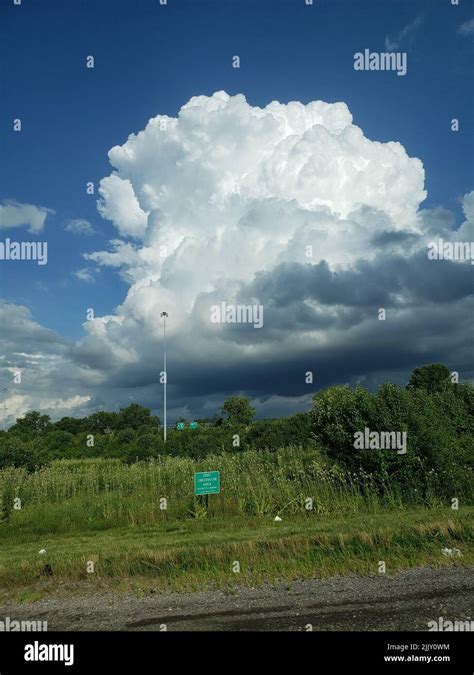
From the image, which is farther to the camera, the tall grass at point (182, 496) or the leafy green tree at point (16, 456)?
the leafy green tree at point (16, 456)

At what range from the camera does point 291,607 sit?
7.84 m

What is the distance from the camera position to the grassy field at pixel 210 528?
10.1m

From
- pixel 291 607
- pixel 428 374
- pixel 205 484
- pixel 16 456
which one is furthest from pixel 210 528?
pixel 428 374

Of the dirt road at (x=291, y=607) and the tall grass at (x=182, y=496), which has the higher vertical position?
the dirt road at (x=291, y=607)

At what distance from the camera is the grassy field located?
10.1 m

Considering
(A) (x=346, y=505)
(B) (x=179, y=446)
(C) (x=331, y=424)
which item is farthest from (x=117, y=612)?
(B) (x=179, y=446)

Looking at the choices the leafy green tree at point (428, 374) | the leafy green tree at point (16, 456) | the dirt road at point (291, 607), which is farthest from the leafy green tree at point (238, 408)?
the dirt road at point (291, 607)

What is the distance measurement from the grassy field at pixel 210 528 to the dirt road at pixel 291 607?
57 centimetres

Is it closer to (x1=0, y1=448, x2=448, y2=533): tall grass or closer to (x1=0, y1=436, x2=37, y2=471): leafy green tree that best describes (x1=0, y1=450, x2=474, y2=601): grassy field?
(x1=0, y1=448, x2=448, y2=533): tall grass

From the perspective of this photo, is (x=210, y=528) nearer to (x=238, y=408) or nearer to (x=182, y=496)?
(x=182, y=496)

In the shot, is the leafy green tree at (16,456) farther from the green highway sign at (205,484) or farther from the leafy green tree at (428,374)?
the leafy green tree at (428,374)

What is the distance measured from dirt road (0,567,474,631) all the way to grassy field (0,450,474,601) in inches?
22.5

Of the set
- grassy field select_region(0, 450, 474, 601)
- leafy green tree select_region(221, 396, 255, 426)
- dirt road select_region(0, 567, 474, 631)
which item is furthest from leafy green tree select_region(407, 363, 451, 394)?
dirt road select_region(0, 567, 474, 631)

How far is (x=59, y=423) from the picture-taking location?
92438 millimetres
